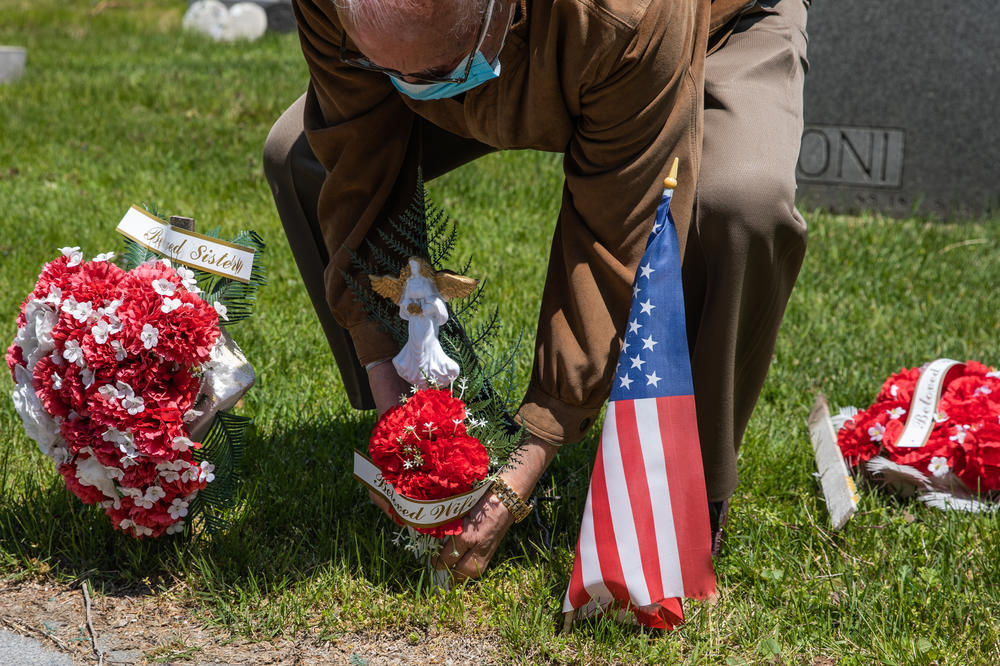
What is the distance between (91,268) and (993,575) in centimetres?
232

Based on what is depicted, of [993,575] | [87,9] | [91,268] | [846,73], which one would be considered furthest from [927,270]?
[87,9]

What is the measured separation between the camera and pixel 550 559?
235 cm

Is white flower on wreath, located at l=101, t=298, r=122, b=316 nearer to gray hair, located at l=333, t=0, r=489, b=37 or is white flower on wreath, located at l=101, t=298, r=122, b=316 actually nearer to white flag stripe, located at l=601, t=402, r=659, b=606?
gray hair, located at l=333, t=0, r=489, b=37

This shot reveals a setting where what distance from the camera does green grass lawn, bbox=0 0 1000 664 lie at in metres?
2.17

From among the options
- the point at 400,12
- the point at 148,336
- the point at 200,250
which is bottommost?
the point at 148,336

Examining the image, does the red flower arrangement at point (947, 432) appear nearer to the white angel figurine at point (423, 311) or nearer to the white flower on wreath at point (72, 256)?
the white angel figurine at point (423, 311)

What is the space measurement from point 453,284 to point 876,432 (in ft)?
4.83

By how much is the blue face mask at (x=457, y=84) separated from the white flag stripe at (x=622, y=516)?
2.52 feet

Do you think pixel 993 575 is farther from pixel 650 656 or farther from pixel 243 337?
pixel 243 337

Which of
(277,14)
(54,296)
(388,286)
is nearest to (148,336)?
(54,296)

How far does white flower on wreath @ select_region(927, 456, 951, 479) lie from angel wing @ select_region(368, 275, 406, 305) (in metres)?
1.63

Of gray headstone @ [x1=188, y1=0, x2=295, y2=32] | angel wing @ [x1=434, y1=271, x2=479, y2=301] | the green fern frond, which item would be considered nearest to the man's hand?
angel wing @ [x1=434, y1=271, x2=479, y2=301]

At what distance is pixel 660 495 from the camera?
2.11 m

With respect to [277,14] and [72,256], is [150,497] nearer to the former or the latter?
[72,256]
